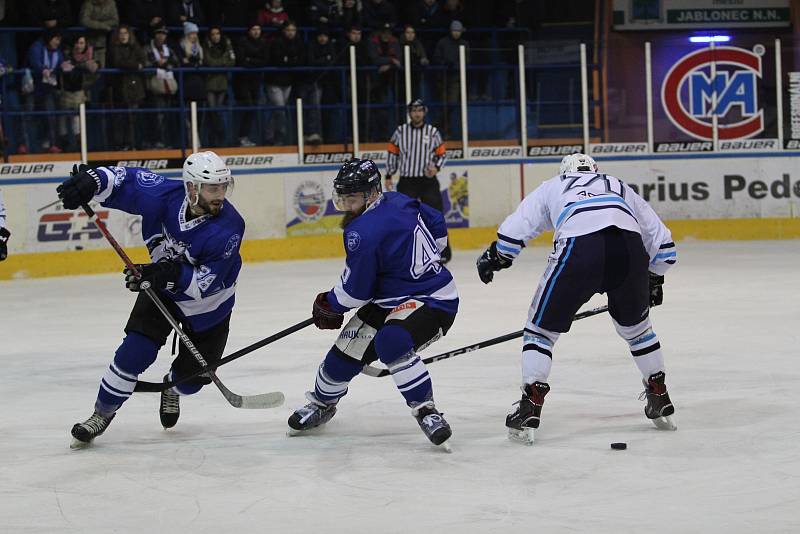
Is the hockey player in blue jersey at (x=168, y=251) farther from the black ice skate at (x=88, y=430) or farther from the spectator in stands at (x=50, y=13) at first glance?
the spectator in stands at (x=50, y=13)

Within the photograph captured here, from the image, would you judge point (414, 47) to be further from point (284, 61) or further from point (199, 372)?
point (199, 372)

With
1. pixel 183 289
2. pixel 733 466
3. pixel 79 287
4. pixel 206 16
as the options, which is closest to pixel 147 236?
pixel 183 289

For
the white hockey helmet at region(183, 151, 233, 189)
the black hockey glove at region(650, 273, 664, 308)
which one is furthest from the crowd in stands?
the black hockey glove at region(650, 273, 664, 308)

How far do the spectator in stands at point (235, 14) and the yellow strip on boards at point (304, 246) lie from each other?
2.43 metres

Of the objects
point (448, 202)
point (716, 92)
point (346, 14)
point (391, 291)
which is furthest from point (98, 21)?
point (391, 291)

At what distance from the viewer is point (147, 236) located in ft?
15.0

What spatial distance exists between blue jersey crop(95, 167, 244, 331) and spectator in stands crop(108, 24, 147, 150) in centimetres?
629

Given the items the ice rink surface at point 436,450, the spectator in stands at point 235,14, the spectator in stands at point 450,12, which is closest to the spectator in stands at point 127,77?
the spectator in stands at point 235,14

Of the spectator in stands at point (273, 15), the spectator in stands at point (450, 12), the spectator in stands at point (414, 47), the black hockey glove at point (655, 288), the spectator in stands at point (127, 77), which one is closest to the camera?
the black hockey glove at point (655, 288)

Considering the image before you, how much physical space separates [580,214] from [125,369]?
161 centimetres

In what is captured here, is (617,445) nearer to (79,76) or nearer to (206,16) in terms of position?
(79,76)

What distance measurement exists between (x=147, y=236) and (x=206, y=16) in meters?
8.45

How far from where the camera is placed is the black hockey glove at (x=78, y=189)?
14.4ft

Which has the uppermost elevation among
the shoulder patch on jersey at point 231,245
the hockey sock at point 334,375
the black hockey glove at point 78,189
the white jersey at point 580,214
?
the black hockey glove at point 78,189
